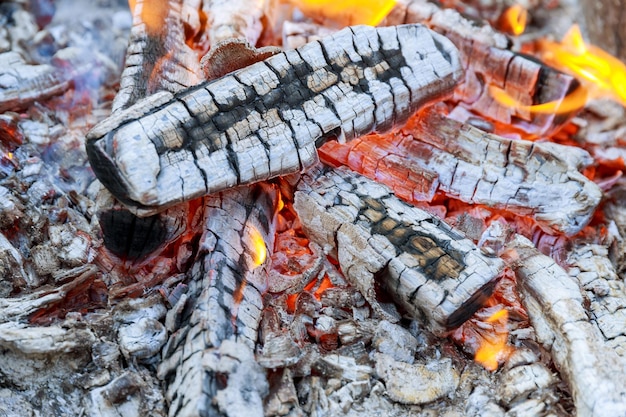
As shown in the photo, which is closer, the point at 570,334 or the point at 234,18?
the point at 570,334

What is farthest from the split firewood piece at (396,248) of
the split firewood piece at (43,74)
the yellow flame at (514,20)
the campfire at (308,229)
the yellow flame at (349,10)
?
the yellow flame at (514,20)

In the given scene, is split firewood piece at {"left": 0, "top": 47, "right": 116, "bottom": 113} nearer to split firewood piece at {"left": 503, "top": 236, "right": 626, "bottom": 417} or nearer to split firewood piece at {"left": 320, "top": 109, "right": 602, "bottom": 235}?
split firewood piece at {"left": 320, "top": 109, "right": 602, "bottom": 235}

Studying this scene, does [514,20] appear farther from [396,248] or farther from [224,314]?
[224,314]

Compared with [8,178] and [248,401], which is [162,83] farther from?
[248,401]

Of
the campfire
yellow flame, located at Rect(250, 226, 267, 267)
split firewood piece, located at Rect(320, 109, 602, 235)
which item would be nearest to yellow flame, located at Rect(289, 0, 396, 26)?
the campfire

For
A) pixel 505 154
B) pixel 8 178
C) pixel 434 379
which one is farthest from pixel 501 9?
pixel 8 178

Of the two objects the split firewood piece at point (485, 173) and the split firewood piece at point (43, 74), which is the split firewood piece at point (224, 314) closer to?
the split firewood piece at point (485, 173)

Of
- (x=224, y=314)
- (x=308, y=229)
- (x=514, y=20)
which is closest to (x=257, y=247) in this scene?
(x=308, y=229)
